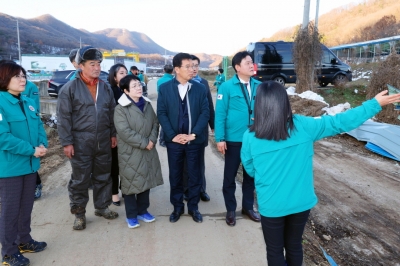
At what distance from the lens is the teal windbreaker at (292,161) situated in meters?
2.11

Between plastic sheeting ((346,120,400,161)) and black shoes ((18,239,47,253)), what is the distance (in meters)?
6.02

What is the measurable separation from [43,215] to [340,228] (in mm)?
3559

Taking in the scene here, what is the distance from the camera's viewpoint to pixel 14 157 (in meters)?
2.78

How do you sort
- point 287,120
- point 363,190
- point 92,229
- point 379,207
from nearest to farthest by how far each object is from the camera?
point 287,120, point 92,229, point 379,207, point 363,190

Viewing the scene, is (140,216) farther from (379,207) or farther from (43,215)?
(379,207)

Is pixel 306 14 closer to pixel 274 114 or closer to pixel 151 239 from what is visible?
pixel 151 239

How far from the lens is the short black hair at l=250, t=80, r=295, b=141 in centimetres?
207

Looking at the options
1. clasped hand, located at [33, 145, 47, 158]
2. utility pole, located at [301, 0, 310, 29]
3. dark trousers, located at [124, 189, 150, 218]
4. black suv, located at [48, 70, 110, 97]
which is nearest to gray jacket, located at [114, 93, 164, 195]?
dark trousers, located at [124, 189, 150, 218]

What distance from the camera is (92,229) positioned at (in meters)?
3.57

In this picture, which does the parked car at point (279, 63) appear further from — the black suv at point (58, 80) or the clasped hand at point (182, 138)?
the clasped hand at point (182, 138)

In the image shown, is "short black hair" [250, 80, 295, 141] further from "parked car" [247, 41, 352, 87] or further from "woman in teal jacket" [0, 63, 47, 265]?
"parked car" [247, 41, 352, 87]

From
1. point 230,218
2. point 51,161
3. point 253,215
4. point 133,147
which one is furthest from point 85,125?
Answer: point 51,161

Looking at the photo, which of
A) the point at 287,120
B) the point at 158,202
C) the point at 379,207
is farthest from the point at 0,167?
the point at 379,207

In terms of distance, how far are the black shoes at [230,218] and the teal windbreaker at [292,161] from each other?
1.46 metres
